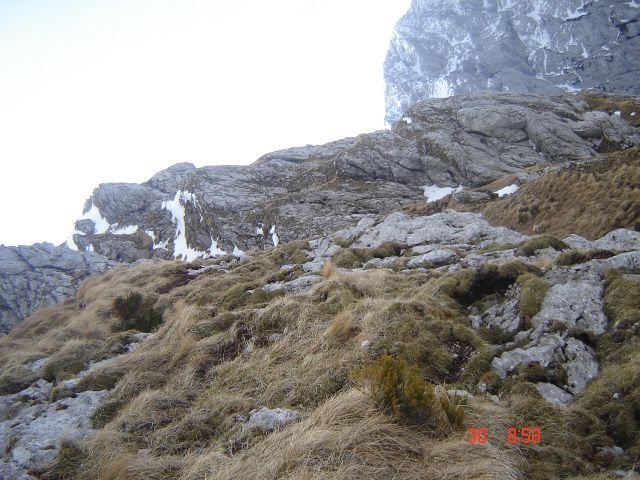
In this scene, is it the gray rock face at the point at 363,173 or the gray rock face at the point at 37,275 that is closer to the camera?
the gray rock face at the point at 37,275

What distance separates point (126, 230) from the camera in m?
59.8

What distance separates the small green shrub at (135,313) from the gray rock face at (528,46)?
17353cm

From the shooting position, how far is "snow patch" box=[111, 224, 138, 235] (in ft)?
192

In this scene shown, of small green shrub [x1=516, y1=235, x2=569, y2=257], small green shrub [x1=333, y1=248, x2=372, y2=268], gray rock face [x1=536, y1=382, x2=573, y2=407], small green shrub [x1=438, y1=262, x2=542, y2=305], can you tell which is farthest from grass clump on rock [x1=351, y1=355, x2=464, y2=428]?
small green shrub [x1=333, y1=248, x2=372, y2=268]

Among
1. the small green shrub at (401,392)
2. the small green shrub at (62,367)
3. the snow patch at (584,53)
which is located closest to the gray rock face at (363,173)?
the small green shrub at (62,367)

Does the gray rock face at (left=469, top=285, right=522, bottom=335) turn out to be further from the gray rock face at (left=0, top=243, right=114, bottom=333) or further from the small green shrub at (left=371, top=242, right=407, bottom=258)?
the gray rock face at (left=0, top=243, right=114, bottom=333)

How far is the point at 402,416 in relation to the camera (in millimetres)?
4465

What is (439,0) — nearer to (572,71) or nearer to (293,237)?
(572,71)

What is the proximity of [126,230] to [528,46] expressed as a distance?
184048 mm

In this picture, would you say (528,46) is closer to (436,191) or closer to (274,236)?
(436,191)

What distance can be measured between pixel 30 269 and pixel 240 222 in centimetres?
2273

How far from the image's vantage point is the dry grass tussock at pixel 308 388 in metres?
4.09
